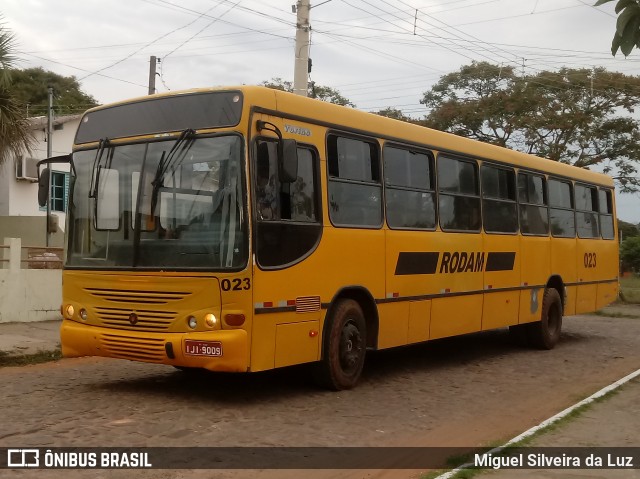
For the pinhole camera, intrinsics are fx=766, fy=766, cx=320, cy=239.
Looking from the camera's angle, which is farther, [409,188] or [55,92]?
[55,92]

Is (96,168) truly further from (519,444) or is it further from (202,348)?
(519,444)

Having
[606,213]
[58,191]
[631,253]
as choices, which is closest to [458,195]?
[606,213]

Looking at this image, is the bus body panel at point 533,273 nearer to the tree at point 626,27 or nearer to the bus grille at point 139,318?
the bus grille at point 139,318

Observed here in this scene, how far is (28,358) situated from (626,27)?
9.14 m

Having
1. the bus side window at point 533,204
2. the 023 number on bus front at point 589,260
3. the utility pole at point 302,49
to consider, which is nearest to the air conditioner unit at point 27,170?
the utility pole at point 302,49

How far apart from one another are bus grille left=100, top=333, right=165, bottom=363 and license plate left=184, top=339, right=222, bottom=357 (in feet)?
0.97

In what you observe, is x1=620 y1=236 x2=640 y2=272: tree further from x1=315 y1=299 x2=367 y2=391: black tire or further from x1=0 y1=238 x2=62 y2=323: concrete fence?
x1=315 y1=299 x2=367 y2=391: black tire

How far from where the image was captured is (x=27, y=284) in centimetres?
1488

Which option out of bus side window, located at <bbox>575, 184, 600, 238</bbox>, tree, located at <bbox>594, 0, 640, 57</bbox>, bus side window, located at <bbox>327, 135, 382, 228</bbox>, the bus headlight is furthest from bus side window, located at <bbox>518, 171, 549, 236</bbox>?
tree, located at <bbox>594, 0, 640, 57</bbox>

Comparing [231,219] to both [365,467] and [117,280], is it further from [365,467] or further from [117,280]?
[365,467]

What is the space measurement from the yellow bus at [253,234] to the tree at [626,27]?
344 cm

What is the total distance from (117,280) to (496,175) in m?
6.64

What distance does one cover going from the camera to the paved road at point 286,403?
6.49 metres

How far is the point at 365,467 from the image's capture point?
5887 millimetres
